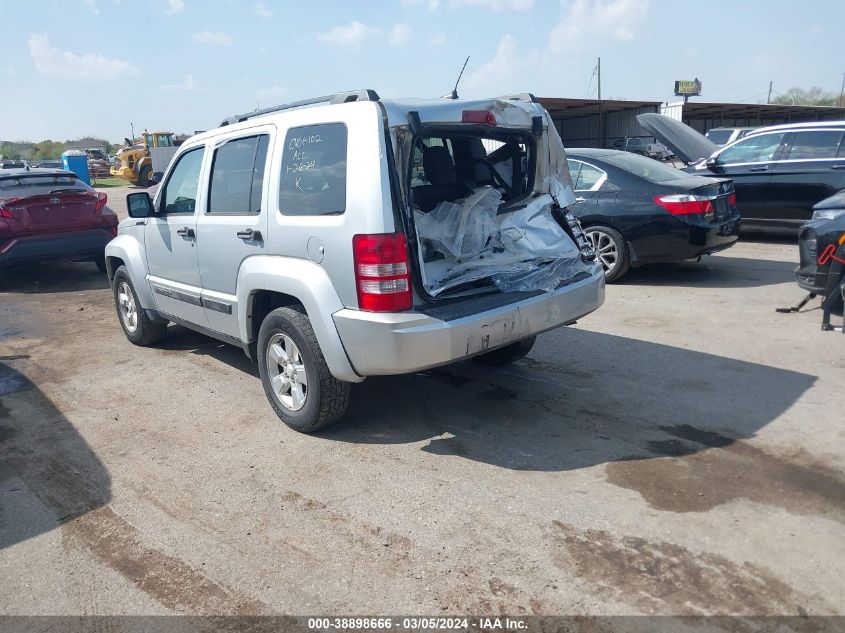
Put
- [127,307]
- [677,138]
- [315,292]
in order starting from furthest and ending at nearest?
[677,138] < [127,307] < [315,292]

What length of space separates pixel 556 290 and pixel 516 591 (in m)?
2.12

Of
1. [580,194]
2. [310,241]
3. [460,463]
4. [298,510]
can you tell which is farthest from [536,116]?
[580,194]

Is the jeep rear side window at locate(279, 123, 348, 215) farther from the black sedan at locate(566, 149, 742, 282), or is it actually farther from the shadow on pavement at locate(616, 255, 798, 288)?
the shadow on pavement at locate(616, 255, 798, 288)

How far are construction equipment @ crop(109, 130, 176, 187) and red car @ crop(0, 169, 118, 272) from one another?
25602 mm

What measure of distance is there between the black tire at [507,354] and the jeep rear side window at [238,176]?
6.94 feet

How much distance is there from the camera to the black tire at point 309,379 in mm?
4027

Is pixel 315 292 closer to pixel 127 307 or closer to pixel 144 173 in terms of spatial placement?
pixel 127 307

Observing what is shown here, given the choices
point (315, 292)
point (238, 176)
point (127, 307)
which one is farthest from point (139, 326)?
point (315, 292)

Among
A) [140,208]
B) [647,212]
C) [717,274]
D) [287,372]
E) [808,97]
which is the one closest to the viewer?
[287,372]

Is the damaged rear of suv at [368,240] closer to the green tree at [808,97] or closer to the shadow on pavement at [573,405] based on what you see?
the shadow on pavement at [573,405]

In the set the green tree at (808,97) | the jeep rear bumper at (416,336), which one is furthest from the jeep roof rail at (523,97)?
the green tree at (808,97)

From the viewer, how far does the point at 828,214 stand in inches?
248

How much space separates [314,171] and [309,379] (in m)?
1.24

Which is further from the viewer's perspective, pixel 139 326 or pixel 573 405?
pixel 139 326
